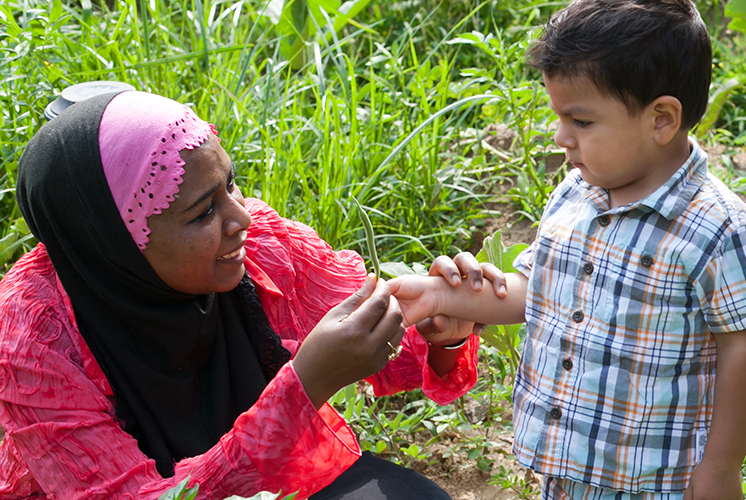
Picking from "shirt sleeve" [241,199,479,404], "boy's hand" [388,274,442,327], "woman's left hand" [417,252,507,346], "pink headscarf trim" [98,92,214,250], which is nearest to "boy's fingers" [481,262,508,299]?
"woman's left hand" [417,252,507,346]

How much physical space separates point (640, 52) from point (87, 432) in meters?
1.42

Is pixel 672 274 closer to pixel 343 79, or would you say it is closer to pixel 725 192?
pixel 725 192

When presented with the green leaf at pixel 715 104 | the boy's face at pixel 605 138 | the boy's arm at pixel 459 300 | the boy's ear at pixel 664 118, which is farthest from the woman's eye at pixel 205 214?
the green leaf at pixel 715 104

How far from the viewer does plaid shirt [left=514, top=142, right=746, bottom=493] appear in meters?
1.47

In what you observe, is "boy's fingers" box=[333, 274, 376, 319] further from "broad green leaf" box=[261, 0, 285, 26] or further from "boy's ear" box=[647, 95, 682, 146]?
"broad green leaf" box=[261, 0, 285, 26]

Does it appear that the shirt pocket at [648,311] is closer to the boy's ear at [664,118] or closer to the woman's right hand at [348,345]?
the boy's ear at [664,118]

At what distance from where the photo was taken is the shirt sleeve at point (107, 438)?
5.28 feet

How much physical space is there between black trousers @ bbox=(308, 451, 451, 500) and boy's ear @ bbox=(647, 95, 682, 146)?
105 centimetres

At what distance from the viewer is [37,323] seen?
1.72 meters

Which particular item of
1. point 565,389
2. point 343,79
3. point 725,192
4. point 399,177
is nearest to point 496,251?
point 565,389

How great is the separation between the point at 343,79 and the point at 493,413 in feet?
4.97

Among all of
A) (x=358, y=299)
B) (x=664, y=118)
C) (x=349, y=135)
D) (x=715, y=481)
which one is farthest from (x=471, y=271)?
(x=349, y=135)

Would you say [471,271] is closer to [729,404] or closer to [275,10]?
[729,404]

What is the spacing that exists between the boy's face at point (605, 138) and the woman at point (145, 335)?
0.41 meters
